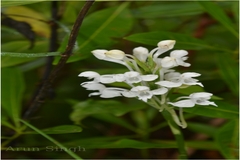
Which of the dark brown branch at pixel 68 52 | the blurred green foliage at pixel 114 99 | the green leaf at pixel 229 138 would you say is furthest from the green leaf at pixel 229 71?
the dark brown branch at pixel 68 52

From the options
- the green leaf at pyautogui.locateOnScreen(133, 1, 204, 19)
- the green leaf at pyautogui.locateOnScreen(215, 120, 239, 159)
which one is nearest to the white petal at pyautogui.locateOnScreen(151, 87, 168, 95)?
the green leaf at pyautogui.locateOnScreen(215, 120, 239, 159)

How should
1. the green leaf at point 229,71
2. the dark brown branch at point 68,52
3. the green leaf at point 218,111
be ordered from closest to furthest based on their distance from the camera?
the dark brown branch at point 68,52 → the green leaf at point 218,111 → the green leaf at point 229,71

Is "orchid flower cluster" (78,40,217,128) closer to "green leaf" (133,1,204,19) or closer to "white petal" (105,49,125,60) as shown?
"white petal" (105,49,125,60)

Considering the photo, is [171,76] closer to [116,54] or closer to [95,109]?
[116,54]

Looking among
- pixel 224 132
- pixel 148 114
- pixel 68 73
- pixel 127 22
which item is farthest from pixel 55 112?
pixel 224 132

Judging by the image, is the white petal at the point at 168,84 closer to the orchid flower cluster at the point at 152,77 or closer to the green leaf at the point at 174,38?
the orchid flower cluster at the point at 152,77

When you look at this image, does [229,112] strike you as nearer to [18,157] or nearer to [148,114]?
[148,114]

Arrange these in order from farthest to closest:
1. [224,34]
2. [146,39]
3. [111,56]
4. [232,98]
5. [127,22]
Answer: [224,34] < [232,98] < [127,22] < [146,39] < [111,56]
